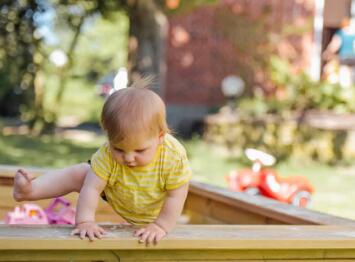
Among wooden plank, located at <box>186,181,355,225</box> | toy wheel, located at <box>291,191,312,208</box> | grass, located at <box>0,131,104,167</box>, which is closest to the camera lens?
wooden plank, located at <box>186,181,355,225</box>

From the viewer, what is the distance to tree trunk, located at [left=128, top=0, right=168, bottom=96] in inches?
397

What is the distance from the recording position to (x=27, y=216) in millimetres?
3582

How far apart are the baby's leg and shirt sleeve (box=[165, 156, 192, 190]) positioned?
33 cm

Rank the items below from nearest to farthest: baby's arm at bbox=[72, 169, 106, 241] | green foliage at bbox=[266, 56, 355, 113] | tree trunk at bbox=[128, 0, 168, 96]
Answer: baby's arm at bbox=[72, 169, 106, 241]
tree trunk at bbox=[128, 0, 168, 96]
green foliage at bbox=[266, 56, 355, 113]

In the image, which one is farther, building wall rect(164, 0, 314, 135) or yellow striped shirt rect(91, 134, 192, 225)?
building wall rect(164, 0, 314, 135)

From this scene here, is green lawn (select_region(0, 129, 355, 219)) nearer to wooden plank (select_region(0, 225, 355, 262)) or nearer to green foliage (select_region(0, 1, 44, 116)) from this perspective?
green foliage (select_region(0, 1, 44, 116))

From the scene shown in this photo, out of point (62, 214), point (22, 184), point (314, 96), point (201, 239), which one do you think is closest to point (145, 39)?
point (314, 96)

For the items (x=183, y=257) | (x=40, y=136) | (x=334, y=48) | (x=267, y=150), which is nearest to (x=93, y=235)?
(x=183, y=257)

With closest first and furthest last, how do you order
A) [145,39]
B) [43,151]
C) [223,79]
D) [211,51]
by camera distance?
1. [145,39]
2. [43,151]
3. [223,79]
4. [211,51]

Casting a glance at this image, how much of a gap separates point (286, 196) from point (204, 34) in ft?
28.8

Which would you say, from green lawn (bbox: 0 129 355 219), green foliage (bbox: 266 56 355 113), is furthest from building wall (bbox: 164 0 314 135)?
green foliage (bbox: 266 56 355 113)

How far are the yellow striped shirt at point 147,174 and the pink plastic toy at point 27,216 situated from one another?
114 centimetres

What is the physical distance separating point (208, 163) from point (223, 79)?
394cm

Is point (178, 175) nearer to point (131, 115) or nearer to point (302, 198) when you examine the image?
point (131, 115)
